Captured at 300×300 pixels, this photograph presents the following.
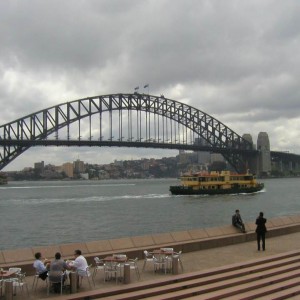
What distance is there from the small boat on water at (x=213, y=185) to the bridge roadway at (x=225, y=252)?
56.9 meters

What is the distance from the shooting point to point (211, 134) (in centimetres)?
14425

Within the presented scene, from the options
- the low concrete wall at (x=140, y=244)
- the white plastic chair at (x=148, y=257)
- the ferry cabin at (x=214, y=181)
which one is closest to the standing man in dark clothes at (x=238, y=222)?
the low concrete wall at (x=140, y=244)

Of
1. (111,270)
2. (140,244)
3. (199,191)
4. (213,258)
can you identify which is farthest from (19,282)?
(199,191)

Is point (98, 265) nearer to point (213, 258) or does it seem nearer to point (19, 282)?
point (19, 282)

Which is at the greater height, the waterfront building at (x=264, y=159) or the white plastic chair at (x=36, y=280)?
the waterfront building at (x=264, y=159)

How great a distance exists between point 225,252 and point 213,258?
1.01 m

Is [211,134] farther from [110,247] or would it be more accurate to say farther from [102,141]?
[110,247]

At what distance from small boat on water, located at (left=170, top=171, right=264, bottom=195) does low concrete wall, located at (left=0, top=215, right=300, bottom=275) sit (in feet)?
192

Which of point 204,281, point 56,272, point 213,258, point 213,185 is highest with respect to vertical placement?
point 213,185

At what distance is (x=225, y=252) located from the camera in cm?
1363

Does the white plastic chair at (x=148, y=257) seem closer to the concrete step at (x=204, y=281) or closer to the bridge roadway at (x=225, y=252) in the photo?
the bridge roadway at (x=225, y=252)

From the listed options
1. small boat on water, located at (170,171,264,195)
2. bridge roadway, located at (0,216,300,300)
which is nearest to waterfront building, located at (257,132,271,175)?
small boat on water, located at (170,171,264,195)

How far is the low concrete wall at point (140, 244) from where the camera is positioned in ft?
37.7

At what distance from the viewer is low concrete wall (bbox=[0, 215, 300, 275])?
11.5m
